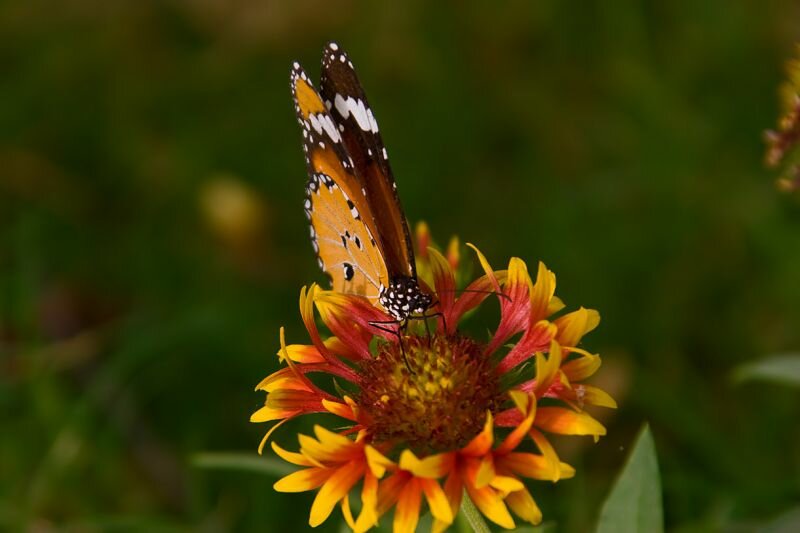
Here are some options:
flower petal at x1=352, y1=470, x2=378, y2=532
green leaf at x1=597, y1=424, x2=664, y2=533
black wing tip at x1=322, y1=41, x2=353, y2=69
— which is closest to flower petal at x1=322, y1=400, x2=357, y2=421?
flower petal at x1=352, y1=470, x2=378, y2=532

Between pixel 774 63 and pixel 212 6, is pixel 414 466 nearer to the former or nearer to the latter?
pixel 774 63

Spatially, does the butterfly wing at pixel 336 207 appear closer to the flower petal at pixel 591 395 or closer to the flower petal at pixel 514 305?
the flower petal at pixel 514 305

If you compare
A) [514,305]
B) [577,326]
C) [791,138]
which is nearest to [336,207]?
[514,305]

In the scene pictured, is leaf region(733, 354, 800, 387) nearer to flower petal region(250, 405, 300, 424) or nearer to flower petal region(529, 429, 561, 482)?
flower petal region(529, 429, 561, 482)

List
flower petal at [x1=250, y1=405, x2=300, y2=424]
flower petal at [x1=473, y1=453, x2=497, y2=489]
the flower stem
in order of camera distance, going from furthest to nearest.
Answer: flower petal at [x1=250, y1=405, x2=300, y2=424]
the flower stem
flower petal at [x1=473, y1=453, x2=497, y2=489]

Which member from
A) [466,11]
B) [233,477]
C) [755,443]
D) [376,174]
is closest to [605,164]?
[466,11]

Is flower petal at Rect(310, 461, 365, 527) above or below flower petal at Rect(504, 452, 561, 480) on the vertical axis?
above

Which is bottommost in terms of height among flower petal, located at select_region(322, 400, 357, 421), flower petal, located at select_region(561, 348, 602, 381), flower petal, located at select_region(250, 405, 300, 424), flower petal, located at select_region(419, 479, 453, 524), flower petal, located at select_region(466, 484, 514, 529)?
flower petal, located at select_region(466, 484, 514, 529)

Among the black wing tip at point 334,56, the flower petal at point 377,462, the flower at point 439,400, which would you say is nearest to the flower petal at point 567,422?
the flower at point 439,400
